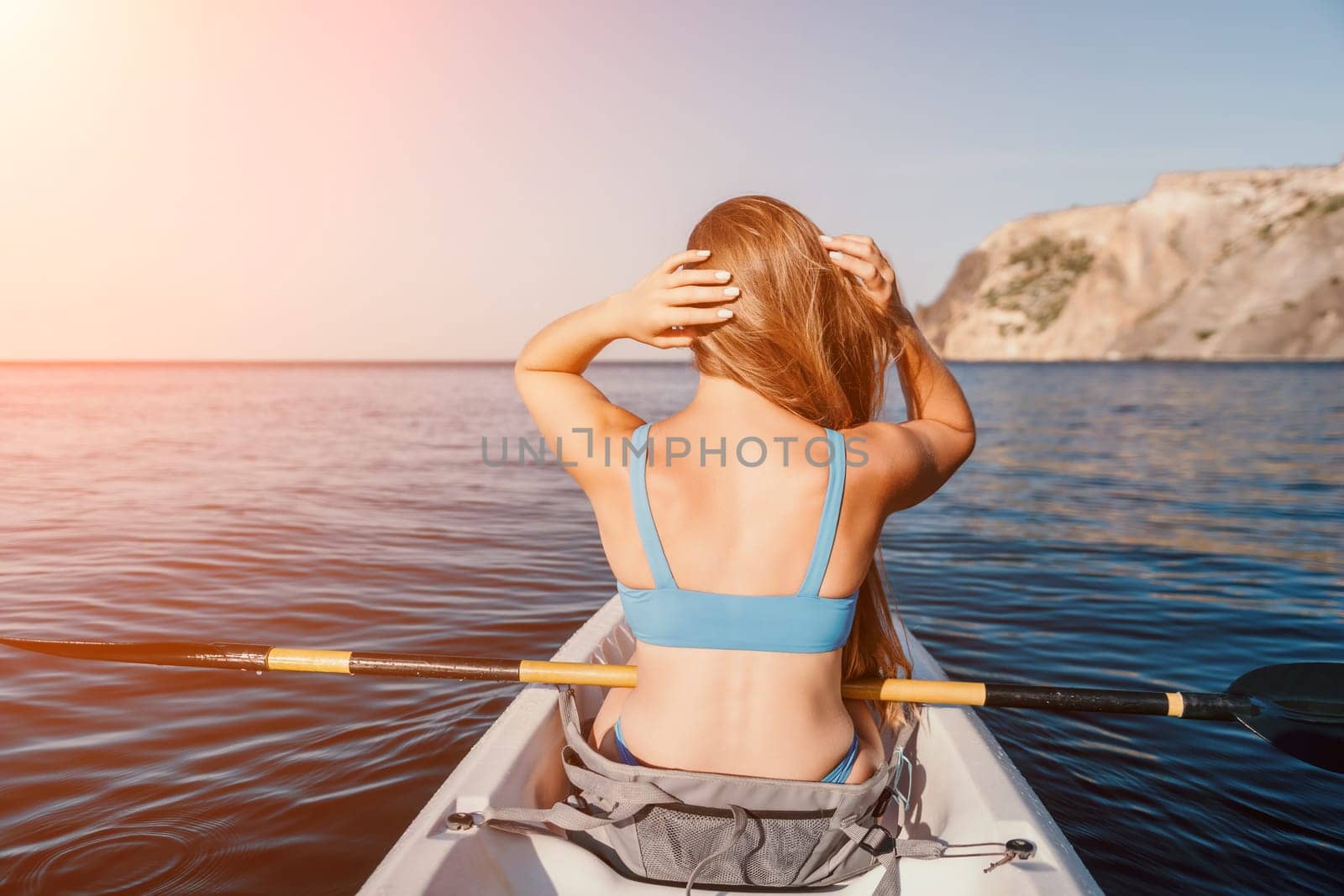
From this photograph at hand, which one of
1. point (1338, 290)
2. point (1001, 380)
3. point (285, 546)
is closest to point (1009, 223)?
point (1338, 290)

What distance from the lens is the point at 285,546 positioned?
9.17 m

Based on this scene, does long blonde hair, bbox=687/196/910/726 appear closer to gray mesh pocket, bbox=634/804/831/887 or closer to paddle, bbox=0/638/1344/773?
gray mesh pocket, bbox=634/804/831/887

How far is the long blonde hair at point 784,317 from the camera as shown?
1.92m

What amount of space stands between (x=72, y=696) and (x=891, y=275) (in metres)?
5.54

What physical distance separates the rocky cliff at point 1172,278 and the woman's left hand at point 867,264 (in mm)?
79672

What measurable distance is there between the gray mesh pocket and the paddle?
27.8 inches

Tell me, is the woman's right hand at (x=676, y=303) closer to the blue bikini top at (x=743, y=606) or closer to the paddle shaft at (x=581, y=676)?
the blue bikini top at (x=743, y=606)

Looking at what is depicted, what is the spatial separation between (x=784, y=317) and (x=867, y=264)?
45 cm

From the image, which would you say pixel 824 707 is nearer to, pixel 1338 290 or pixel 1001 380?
pixel 1001 380

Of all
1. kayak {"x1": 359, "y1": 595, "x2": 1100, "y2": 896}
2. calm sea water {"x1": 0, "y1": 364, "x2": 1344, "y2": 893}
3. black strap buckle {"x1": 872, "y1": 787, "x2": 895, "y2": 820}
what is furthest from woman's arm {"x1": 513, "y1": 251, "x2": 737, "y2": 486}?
calm sea water {"x1": 0, "y1": 364, "x2": 1344, "y2": 893}

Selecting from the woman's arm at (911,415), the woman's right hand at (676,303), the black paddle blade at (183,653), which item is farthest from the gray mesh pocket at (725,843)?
the black paddle blade at (183,653)

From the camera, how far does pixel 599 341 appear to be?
7.50 feet

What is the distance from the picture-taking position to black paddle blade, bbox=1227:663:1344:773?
9.92ft

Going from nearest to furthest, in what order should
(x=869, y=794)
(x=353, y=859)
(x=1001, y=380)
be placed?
(x=869, y=794)
(x=353, y=859)
(x=1001, y=380)
